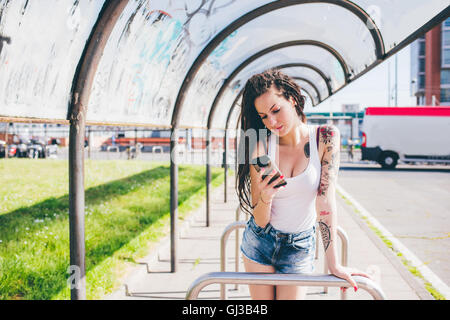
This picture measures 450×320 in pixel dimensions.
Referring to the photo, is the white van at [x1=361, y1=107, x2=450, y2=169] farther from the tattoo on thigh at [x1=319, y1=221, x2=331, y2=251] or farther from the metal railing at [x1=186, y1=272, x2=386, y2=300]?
the metal railing at [x1=186, y1=272, x2=386, y2=300]

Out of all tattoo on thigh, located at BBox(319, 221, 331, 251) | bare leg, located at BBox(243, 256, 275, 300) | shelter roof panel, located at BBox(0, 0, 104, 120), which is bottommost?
bare leg, located at BBox(243, 256, 275, 300)

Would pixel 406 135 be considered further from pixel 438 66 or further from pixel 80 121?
pixel 438 66

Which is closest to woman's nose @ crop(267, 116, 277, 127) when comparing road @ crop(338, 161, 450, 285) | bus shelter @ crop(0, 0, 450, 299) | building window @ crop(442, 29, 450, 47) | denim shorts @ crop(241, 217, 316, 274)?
denim shorts @ crop(241, 217, 316, 274)

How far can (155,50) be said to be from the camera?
3.54 metres

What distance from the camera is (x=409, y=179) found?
1369 centimetres

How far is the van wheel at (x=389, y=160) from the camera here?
1783 cm

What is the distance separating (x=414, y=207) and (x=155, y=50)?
716cm

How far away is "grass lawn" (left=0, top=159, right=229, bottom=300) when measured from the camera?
3.62m

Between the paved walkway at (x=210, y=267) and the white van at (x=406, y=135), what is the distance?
12392 millimetres

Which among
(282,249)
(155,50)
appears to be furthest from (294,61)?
(282,249)

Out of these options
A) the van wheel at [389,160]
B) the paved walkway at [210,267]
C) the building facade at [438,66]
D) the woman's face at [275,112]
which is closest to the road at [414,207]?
the paved walkway at [210,267]
